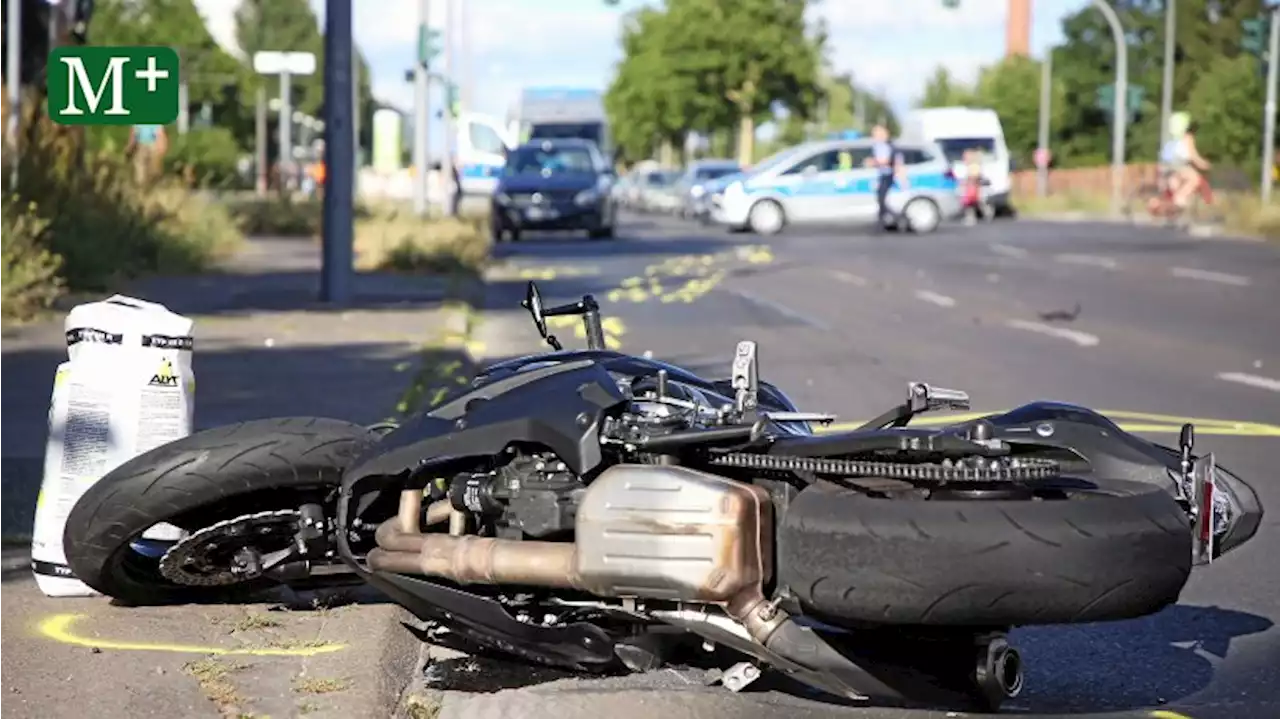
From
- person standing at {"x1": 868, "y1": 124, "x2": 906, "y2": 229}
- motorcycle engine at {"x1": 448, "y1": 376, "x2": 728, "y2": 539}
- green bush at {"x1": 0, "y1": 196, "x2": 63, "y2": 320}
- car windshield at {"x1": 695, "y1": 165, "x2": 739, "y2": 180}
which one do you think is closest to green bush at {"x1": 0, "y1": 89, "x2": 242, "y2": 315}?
green bush at {"x1": 0, "y1": 196, "x2": 63, "y2": 320}

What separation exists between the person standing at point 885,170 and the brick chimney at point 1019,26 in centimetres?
9376

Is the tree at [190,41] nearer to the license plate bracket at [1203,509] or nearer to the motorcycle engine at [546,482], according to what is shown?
the motorcycle engine at [546,482]

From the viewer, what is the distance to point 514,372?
17.4 ft

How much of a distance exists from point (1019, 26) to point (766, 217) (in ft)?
322

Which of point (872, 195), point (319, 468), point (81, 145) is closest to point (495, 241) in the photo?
point (872, 195)

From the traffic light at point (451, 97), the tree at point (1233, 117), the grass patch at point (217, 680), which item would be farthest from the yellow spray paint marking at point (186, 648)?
the tree at point (1233, 117)

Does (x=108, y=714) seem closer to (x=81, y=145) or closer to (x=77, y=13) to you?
(x=81, y=145)

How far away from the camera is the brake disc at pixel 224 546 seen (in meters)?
5.64

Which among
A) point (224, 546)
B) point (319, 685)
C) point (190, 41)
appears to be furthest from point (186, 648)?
point (190, 41)

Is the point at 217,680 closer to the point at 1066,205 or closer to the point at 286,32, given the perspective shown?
the point at 1066,205

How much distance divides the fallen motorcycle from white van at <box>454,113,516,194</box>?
46.7 m

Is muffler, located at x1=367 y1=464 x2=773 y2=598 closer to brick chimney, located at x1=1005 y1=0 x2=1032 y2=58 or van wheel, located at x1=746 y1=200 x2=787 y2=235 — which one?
van wheel, located at x1=746 y1=200 x2=787 y2=235

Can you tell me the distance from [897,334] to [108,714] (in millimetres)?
12661

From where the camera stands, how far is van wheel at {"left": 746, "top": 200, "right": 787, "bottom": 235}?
40500 millimetres
